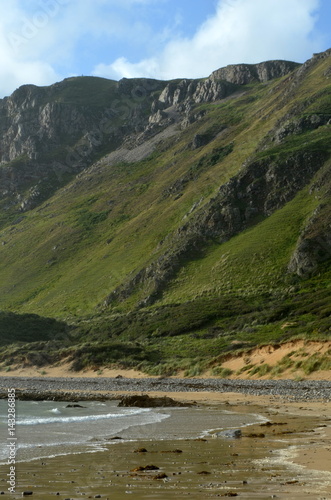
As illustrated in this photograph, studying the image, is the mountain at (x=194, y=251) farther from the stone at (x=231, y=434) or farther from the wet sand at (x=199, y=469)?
the wet sand at (x=199, y=469)

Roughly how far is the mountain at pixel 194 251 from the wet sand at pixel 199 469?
25.2 metres

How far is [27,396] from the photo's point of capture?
37469mm

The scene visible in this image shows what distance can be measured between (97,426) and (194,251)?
255 feet

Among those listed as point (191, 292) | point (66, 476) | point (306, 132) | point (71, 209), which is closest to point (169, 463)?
point (66, 476)

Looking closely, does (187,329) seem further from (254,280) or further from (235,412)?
(235,412)

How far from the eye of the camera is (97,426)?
23.1 m

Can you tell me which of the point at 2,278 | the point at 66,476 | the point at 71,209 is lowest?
the point at 66,476

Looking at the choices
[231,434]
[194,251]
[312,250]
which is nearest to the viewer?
[231,434]

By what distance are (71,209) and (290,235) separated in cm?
9199

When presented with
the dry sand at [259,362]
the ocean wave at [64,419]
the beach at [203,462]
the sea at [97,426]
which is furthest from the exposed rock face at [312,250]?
the ocean wave at [64,419]

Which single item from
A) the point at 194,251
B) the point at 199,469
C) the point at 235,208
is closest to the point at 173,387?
the point at 199,469

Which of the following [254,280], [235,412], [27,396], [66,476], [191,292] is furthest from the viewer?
[191,292]

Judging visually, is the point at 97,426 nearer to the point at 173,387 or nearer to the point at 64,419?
the point at 64,419

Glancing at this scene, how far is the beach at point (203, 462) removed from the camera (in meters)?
10.6
